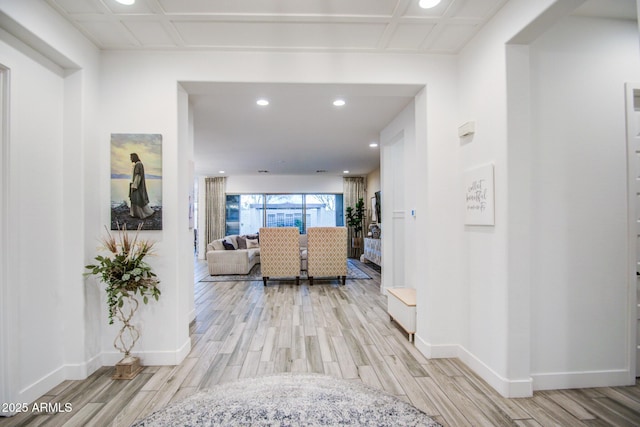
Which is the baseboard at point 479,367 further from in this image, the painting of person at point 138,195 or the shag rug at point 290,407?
the painting of person at point 138,195

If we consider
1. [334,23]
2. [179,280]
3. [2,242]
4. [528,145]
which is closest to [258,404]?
[179,280]

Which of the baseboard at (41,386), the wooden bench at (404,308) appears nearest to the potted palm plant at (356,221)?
the wooden bench at (404,308)

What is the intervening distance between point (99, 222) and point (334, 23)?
8.19ft

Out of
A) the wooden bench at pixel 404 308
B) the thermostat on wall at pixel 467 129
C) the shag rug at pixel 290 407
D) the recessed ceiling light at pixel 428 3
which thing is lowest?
the shag rug at pixel 290 407

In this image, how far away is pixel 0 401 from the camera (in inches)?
73.6

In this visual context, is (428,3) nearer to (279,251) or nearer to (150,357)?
(150,357)

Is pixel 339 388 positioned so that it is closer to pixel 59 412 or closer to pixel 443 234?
pixel 443 234

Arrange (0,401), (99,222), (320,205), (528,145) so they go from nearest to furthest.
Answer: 1. (0,401)
2. (528,145)
3. (99,222)
4. (320,205)

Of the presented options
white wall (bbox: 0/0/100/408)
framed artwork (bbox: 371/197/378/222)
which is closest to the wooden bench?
white wall (bbox: 0/0/100/408)

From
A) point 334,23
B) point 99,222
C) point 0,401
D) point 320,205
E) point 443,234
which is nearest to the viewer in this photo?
point 0,401

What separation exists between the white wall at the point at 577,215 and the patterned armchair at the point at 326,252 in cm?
371

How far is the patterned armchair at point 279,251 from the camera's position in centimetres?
552

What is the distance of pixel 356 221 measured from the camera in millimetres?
9406

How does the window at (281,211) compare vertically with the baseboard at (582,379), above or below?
above
